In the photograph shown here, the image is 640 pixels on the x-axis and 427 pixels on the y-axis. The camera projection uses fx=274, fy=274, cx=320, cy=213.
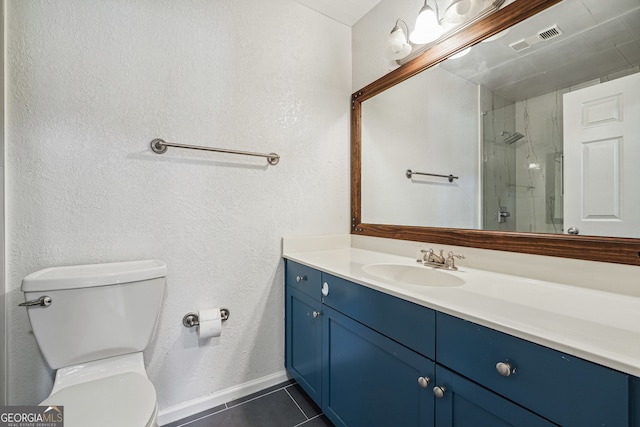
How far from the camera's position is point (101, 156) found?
1207mm

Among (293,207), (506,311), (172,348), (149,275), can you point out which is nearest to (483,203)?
(506,311)

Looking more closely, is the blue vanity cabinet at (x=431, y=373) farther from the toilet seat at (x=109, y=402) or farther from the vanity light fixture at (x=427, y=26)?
the vanity light fixture at (x=427, y=26)

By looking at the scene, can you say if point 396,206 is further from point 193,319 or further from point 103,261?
point 103,261

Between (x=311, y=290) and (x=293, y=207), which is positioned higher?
(x=293, y=207)

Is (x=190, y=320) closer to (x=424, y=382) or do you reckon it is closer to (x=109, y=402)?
(x=109, y=402)

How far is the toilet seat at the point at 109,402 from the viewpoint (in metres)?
0.79

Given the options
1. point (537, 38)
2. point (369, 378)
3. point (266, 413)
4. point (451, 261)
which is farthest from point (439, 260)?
point (266, 413)

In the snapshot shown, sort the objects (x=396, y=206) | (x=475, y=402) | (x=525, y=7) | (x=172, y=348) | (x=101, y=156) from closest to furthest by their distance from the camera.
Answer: (x=475, y=402), (x=525, y=7), (x=101, y=156), (x=172, y=348), (x=396, y=206)

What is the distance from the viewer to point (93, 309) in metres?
1.05

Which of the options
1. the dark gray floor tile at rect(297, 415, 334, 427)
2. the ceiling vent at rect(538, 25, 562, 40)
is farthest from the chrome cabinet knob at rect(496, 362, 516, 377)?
the ceiling vent at rect(538, 25, 562, 40)

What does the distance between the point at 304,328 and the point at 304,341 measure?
7cm

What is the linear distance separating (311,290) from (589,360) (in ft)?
3.39

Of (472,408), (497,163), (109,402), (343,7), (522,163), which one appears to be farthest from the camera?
(343,7)

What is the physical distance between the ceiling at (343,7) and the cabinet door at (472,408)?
196cm
